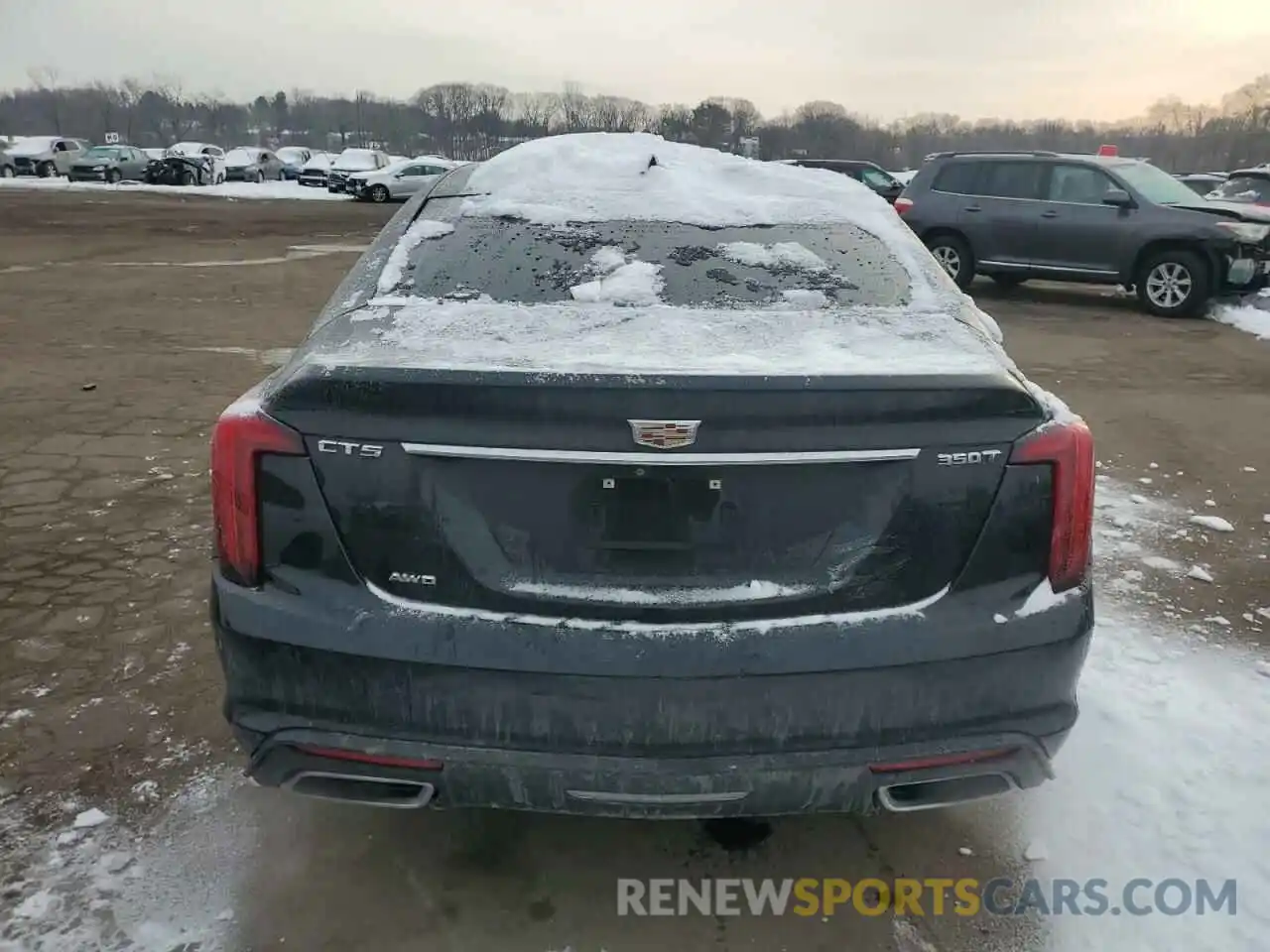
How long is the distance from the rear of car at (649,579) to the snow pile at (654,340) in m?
0.02

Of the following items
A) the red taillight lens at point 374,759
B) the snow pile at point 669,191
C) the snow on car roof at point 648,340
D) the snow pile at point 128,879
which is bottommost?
the snow pile at point 128,879

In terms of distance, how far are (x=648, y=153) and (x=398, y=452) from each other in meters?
1.96

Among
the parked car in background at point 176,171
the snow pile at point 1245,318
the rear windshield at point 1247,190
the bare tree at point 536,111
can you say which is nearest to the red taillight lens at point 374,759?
the snow pile at point 1245,318

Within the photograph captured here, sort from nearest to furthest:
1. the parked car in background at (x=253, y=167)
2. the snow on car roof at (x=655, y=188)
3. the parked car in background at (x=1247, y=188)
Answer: the snow on car roof at (x=655, y=188)
the parked car in background at (x=1247, y=188)
the parked car in background at (x=253, y=167)

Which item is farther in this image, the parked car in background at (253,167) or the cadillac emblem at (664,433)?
the parked car in background at (253,167)

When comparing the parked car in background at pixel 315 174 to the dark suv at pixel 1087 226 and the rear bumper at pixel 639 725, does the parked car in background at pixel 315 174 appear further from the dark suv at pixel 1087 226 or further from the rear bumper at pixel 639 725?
→ the rear bumper at pixel 639 725

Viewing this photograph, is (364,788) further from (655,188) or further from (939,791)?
(655,188)

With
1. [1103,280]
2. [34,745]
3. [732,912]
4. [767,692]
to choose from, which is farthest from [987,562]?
[1103,280]

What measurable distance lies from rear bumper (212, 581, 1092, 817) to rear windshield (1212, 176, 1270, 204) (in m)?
14.0

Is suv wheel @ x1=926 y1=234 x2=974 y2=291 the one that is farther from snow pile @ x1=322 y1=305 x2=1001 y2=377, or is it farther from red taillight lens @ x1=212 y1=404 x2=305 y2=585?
red taillight lens @ x1=212 y1=404 x2=305 y2=585

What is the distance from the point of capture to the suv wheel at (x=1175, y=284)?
465 inches

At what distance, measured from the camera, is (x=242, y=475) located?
2.12 metres

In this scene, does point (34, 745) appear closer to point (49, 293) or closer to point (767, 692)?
point (767, 692)

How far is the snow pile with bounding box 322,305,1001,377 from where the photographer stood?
215 centimetres
